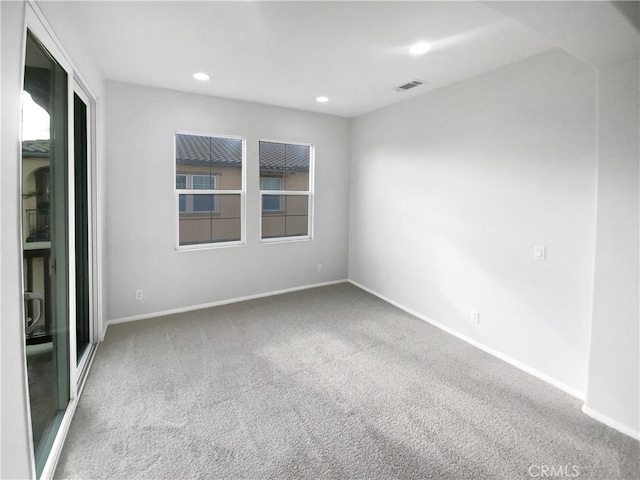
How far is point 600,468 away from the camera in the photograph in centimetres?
185

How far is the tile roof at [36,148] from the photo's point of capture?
157 centimetres

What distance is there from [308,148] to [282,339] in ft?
9.52

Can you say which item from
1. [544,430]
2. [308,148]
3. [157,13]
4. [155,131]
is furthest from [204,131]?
[544,430]

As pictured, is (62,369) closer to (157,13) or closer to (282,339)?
(282,339)

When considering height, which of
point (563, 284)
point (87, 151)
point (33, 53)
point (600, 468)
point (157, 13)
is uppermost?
point (157, 13)

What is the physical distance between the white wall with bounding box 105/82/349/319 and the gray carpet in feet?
2.14

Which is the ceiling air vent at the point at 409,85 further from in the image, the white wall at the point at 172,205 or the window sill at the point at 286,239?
the window sill at the point at 286,239

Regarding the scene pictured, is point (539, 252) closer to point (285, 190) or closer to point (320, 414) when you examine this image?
point (320, 414)

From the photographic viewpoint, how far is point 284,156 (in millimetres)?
4809

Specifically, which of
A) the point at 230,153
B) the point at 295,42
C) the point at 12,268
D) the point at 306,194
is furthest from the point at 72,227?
the point at 306,194
